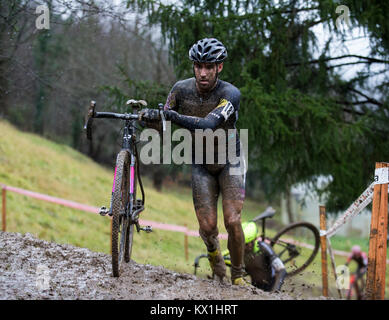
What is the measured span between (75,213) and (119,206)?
436 inches

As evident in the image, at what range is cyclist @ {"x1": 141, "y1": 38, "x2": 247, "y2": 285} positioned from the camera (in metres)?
4.88

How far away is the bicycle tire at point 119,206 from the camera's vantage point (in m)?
4.40

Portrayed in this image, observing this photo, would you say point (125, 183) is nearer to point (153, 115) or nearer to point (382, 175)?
point (153, 115)

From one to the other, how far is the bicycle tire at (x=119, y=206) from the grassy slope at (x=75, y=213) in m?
3.37

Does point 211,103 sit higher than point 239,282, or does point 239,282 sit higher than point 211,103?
point 211,103

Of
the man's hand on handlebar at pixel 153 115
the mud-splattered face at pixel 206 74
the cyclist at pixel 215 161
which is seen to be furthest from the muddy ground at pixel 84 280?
the mud-splattered face at pixel 206 74

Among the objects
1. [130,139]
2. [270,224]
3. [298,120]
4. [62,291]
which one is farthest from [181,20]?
[270,224]

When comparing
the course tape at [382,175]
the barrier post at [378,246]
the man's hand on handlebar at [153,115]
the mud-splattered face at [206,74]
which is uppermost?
the mud-splattered face at [206,74]

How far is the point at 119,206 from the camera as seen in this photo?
14.7ft

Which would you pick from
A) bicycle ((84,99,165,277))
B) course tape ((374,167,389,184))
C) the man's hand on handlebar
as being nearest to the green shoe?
bicycle ((84,99,165,277))

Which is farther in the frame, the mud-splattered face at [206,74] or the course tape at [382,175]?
the mud-splattered face at [206,74]

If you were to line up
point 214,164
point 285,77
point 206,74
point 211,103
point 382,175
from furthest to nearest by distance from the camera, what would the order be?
point 285,77 → point 214,164 → point 211,103 → point 206,74 → point 382,175

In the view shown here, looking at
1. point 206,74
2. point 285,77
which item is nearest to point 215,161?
point 206,74

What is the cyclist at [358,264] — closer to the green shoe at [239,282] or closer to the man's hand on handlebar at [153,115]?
the green shoe at [239,282]
